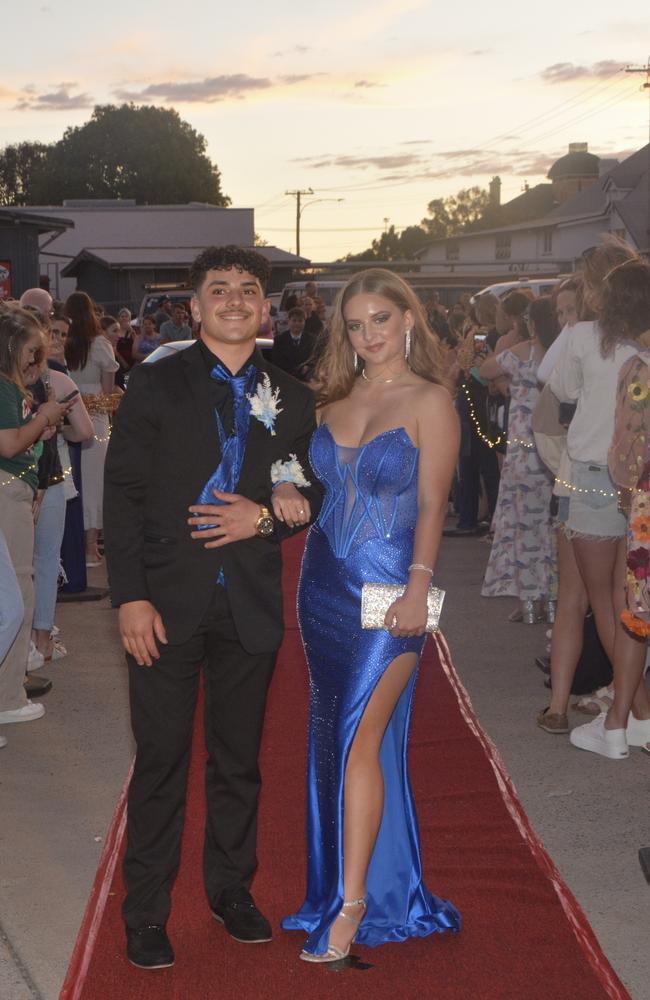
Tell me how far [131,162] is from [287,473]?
4474 inches

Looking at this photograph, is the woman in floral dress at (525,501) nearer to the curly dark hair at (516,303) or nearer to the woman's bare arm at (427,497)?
the curly dark hair at (516,303)

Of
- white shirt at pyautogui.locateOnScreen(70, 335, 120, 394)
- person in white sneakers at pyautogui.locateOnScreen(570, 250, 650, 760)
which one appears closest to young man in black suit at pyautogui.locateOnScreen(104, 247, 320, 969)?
person in white sneakers at pyautogui.locateOnScreen(570, 250, 650, 760)

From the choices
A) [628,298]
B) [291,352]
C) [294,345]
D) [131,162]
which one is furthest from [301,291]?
[131,162]

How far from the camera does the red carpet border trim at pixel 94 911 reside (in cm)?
→ 389

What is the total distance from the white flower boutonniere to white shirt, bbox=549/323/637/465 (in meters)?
2.57

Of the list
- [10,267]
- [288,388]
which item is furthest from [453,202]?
[288,388]

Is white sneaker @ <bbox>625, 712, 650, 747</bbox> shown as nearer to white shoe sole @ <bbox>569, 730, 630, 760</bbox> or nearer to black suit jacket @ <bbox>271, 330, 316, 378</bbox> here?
white shoe sole @ <bbox>569, 730, 630, 760</bbox>

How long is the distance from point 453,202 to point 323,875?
149429mm

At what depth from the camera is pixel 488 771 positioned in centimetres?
579

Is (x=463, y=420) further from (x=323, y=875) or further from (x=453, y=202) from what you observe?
(x=453, y=202)

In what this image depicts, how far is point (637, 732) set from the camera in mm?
6219

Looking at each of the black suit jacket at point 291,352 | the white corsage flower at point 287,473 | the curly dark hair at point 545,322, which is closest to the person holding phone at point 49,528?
the curly dark hair at point 545,322

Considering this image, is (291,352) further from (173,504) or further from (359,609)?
(173,504)

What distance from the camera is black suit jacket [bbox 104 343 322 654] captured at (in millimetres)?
3795
